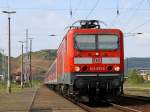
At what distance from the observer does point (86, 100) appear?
25.0 m

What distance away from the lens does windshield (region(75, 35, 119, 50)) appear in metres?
24.5

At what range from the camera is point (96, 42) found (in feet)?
80.6

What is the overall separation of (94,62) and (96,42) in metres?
1.05

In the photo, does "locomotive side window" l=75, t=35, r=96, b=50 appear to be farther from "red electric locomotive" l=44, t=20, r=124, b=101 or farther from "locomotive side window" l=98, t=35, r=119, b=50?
"locomotive side window" l=98, t=35, r=119, b=50

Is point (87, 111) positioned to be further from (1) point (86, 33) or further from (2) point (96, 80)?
(1) point (86, 33)

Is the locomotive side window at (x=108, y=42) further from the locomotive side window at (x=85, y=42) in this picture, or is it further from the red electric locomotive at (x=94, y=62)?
the locomotive side window at (x=85, y=42)

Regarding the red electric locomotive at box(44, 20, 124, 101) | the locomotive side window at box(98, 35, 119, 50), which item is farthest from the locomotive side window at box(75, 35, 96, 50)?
the locomotive side window at box(98, 35, 119, 50)

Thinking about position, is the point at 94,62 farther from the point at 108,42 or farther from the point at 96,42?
the point at 108,42

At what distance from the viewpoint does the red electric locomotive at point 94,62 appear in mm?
23875

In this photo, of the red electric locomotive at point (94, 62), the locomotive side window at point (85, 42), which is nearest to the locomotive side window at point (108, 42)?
the red electric locomotive at point (94, 62)

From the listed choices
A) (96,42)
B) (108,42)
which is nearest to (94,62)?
(96,42)

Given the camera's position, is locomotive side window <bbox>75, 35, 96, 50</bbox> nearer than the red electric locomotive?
No

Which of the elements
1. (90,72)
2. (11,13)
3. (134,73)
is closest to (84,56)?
(90,72)

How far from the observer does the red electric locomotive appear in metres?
23.9
